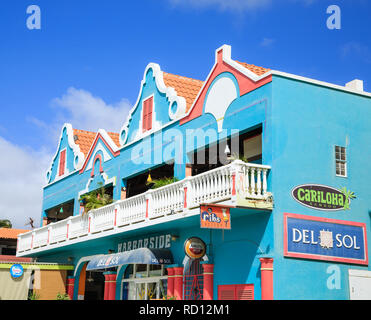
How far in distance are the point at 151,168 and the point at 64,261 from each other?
10.3m

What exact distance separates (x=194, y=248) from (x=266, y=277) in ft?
9.53

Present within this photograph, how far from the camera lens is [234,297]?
1811cm

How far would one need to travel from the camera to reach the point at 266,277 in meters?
16.7

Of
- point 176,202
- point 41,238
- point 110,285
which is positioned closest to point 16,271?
point 41,238

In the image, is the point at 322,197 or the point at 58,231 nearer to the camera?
the point at 322,197

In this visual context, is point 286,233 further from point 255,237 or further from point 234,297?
point 234,297

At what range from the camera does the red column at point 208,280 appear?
18938mm

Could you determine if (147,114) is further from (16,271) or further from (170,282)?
(16,271)

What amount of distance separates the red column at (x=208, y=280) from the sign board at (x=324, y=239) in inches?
130

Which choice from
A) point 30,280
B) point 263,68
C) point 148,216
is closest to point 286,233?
point 148,216

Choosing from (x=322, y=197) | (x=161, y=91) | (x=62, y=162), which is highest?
(x=161, y=91)

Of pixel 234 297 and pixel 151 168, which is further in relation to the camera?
pixel 151 168

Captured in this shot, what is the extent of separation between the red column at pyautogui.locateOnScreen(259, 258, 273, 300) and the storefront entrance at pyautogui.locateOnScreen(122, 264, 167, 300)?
5.81 meters

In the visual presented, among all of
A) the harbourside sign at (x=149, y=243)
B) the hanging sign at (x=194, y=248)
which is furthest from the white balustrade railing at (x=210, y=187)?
the harbourside sign at (x=149, y=243)
